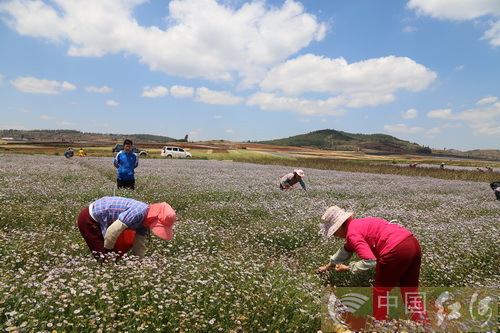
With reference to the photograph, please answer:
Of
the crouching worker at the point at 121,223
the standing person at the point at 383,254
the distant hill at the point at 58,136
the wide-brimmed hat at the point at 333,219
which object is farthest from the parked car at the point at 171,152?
the distant hill at the point at 58,136

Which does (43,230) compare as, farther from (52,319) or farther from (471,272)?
(471,272)

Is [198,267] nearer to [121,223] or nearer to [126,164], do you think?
[121,223]

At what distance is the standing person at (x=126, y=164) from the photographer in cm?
965

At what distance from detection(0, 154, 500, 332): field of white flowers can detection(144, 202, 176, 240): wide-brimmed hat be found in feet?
1.26

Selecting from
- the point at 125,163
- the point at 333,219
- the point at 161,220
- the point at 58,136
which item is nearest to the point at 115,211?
the point at 161,220

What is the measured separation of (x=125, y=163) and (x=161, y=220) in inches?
262

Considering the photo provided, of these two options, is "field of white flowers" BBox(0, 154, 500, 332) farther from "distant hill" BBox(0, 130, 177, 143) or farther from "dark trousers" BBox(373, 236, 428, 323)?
"distant hill" BBox(0, 130, 177, 143)

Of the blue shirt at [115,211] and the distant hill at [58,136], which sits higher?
the distant hill at [58,136]

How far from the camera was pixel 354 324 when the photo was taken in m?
3.72

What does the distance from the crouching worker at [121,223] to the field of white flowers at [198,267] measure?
0.34 metres

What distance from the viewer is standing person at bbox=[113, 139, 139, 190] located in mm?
9655

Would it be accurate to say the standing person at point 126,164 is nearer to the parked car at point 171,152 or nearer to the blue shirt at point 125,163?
the blue shirt at point 125,163

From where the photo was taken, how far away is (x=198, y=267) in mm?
4051

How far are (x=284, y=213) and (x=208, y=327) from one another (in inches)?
231
